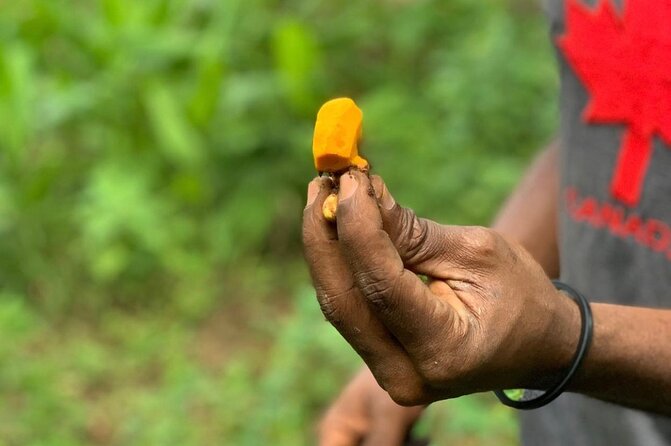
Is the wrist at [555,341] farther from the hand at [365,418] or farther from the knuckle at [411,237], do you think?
the hand at [365,418]

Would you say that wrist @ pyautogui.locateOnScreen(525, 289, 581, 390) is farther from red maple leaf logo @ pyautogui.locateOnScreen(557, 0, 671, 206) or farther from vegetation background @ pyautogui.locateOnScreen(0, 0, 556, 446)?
vegetation background @ pyautogui.locateOnScreen(0, 0, 556, 446)

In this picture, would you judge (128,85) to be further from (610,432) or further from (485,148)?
(610,432)

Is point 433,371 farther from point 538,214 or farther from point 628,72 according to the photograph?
point 538,214

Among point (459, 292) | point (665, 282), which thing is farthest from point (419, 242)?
point (665, 282)

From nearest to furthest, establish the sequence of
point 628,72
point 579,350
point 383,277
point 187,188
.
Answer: point 383,277 → point 579,350 → point 628,72 → point 187,188

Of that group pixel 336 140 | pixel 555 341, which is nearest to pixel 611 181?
pixel 555 341

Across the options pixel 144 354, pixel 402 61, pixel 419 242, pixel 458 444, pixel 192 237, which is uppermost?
pixel 419 242

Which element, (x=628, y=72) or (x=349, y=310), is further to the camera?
(x=628, y=72)
